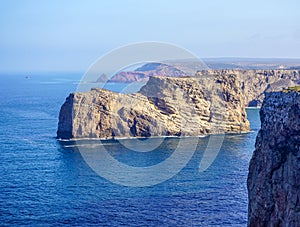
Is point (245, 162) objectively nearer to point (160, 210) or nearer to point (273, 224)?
point (160, 210)

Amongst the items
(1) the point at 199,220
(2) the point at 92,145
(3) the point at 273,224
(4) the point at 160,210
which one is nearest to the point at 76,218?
(4) the point at 160,210

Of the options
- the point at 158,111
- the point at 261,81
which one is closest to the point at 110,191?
the point at 158,111

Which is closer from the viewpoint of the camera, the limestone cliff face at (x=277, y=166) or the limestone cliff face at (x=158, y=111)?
the limestone cliff face at (x=277, y=166)

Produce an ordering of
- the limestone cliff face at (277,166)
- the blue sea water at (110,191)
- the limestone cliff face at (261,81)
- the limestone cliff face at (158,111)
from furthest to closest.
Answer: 1. the limestone cliff face at (261,81)
2. the limestone cliff face at (158,111)
3. the blue sea water at (110,191)
4. the limestone cliff face at (277,166)

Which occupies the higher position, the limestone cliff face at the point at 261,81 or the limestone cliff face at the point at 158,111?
the limestone cliff face at the point at 261,81

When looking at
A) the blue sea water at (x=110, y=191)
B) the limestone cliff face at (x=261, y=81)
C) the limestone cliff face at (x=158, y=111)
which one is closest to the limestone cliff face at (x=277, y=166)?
the blue sea water at (x=110, y=191)

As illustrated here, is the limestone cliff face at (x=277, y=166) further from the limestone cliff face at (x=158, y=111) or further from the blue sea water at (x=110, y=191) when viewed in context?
the limestone cliff face at (x=158, y=111)

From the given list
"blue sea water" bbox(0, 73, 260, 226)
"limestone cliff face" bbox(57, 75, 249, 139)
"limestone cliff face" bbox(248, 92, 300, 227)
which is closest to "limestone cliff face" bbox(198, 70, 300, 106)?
"limestone cliff face" bbox(57, 75, 249, 139)

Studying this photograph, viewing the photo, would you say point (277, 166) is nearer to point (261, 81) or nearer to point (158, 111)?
point (158, 111)

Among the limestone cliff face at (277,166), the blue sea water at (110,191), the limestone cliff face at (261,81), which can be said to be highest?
the limestone cliff face at (261,81)
